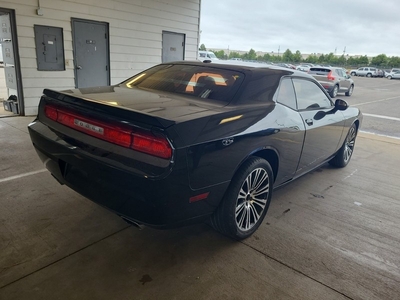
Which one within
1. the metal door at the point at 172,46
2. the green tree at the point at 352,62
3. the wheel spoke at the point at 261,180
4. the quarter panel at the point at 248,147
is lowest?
the wheel spoke at the point at 261,180

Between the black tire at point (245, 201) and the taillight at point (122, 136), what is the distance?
769 millimetres

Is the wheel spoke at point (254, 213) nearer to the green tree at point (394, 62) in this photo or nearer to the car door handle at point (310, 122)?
the car door handle at point (310, 122)

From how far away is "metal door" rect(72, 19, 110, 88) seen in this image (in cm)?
734

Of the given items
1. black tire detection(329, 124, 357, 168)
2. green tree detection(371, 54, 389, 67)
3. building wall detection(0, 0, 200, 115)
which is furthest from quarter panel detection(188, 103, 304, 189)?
green tree detection(371, 54, 389, 67)

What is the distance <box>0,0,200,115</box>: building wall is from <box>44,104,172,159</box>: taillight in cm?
525

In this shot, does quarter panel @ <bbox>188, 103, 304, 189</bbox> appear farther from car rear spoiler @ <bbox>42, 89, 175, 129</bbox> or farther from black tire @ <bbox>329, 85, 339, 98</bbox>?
black tire @ <bbox>329, 85, 339, 98</bbox>

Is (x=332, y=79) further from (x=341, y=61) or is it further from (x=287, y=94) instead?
(x=341, y=61)

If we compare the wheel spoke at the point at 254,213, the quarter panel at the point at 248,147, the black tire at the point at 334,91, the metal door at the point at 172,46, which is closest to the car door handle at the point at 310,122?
the quarter panel at the point at 248,147

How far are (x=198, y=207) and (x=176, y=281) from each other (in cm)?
54

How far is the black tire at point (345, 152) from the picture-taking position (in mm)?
4586

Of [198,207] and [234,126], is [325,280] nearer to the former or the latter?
[198,207]

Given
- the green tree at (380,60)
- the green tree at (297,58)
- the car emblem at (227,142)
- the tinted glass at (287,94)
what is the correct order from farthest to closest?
the green tree at (297,58)
the green tree at (380,60)
the tinted glass at (287,94)
the car emblem at (227,142)

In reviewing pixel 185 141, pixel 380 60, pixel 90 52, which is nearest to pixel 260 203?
pixel 185 141

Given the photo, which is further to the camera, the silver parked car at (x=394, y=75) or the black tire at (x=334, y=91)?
the silver parked car at (x=394, y=75)
